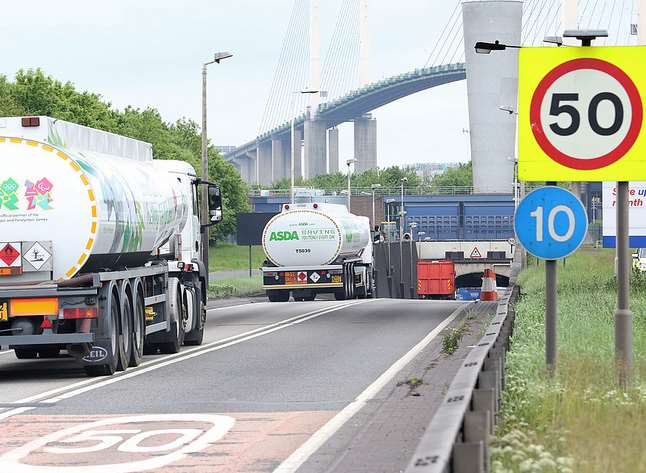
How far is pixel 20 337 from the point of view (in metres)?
18.3

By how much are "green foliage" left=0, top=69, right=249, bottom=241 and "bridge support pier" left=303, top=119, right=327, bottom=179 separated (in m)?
52.4

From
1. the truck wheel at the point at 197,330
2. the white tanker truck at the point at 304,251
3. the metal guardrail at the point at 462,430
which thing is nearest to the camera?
the metal guardrail at the point at 462,430

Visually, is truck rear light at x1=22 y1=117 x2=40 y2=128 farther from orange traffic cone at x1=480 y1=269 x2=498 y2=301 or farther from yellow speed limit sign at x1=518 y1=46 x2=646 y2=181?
orange traffic cone at x1=480 y1=269 x2=498 y2=301

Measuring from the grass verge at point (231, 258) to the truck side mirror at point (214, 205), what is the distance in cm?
7622

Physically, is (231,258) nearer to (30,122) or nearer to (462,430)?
(30,122)

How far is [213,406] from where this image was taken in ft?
48.7

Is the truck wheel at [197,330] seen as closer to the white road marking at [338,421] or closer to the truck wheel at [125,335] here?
the white road marking at [338,421]

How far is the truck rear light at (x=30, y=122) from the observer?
717 inches

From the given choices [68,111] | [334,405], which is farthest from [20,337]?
[68,111]

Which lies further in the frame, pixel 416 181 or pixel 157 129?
pixel 416 181

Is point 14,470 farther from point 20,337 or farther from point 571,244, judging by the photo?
point 20,337

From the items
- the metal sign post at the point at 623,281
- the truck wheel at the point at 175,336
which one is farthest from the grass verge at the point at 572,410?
the truck wheel at the point at 175,336

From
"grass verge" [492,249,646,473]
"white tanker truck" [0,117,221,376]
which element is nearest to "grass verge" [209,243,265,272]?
"white tanker truck" [0,117,221,376]

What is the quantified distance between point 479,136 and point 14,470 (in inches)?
4871
